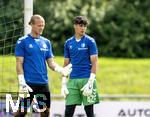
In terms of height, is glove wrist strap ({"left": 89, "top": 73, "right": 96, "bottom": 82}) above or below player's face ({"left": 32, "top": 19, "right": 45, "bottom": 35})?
below

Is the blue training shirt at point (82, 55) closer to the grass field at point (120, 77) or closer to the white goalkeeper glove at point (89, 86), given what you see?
the white goalkeeper glove at point (89, 86)

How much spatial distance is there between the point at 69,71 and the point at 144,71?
12499 millimetres

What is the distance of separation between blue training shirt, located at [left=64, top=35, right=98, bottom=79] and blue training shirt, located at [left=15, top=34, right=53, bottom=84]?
64 cm

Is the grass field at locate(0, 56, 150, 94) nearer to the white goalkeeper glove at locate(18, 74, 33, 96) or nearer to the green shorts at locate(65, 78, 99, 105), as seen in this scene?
the green shorts at locate(65, 78, 99, 105)

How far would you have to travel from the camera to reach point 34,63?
36.1 ft

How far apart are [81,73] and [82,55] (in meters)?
0.26

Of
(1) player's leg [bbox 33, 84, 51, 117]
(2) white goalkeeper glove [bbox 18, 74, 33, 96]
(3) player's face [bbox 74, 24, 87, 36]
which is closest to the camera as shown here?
(2) white goalkeeper glove [bbox 18, 74, 33, 96]

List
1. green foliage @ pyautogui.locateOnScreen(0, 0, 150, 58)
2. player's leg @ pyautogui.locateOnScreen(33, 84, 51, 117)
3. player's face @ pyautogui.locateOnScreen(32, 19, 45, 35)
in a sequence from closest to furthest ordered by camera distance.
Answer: player's face @ pyautogui.locateOnScreen(32, 19, 45, 35) → player's leg @ pyautogui.locateOnScreen(33, 84, 51, 117) → green foliage @ pyautogui.locateOnScreen(0, 0, 150, 58)

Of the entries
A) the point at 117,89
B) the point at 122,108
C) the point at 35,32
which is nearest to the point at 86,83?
the point at 35,32

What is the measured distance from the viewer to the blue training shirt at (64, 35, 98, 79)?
11.5m

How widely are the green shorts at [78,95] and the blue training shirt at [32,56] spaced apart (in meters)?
0.69

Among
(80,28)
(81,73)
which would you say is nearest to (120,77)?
(81,73)

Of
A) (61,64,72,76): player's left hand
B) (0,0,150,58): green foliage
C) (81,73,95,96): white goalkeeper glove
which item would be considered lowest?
(81,73,95,96): white goalkeeper glove

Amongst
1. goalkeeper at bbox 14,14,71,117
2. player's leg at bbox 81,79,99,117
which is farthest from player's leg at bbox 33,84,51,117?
player's leg at bbox 81,79,99,117
